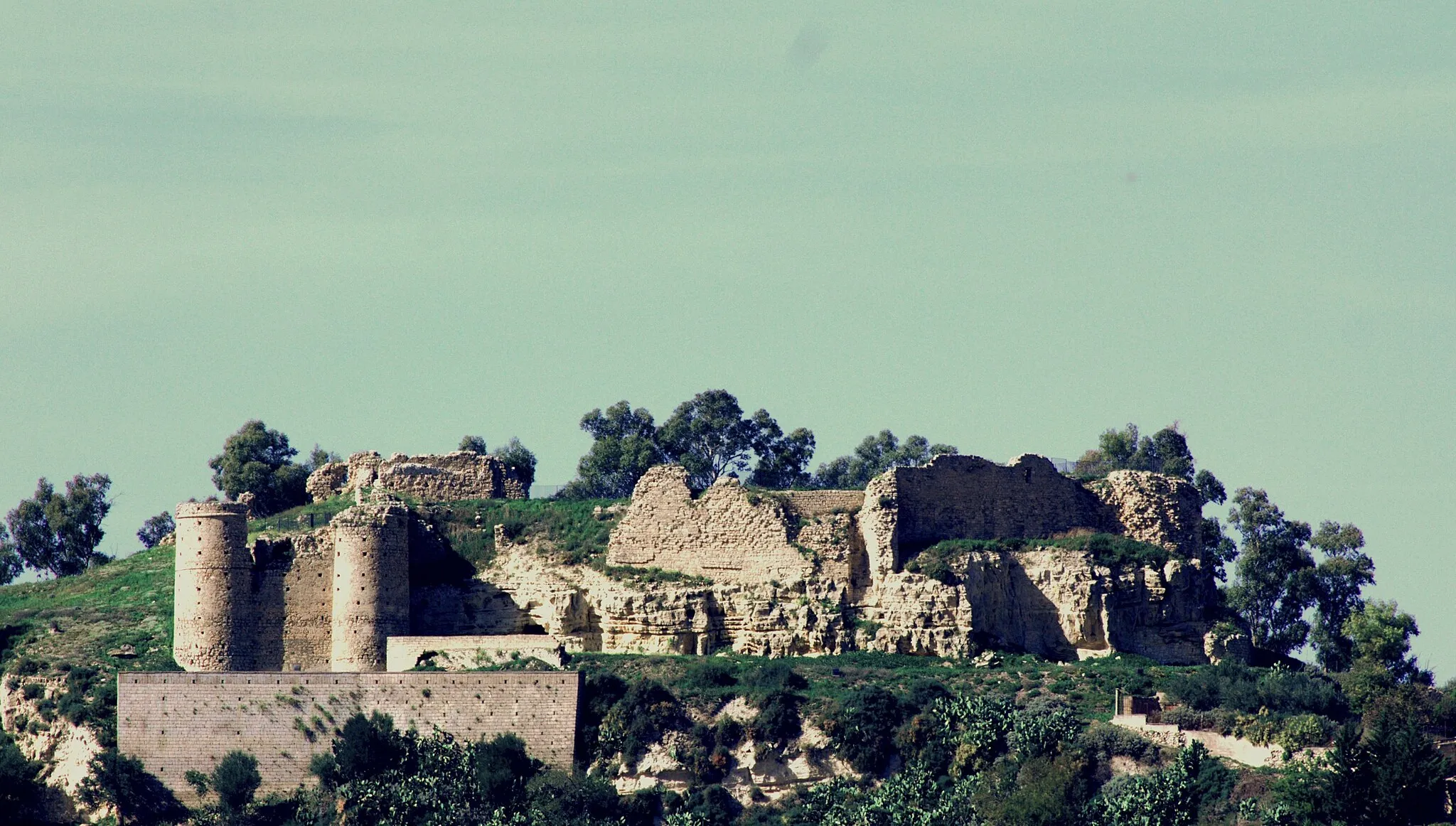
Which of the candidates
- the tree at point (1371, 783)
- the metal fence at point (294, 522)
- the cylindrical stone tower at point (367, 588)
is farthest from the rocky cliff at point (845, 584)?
the tree at point (1371, 783)

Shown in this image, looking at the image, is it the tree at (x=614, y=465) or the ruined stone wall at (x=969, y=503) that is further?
the tree at (x=614, y=465)

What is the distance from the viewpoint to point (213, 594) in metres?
69.1

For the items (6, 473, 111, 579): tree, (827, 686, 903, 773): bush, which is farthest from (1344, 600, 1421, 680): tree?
(6, 473, 111, 579): tree

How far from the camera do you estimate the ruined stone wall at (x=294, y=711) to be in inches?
2589

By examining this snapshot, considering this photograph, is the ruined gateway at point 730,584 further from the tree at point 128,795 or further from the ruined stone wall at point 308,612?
the tree at point 128,795

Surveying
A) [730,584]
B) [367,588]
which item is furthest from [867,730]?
[367,588]

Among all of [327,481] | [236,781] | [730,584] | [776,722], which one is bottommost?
[236,781]

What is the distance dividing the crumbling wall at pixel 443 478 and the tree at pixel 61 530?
40.8ft

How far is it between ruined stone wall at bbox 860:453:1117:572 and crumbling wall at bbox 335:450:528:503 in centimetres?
946

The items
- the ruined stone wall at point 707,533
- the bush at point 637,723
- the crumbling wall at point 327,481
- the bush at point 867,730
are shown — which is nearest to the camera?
the bush at point 867,730

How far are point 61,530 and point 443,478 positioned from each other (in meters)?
15.3

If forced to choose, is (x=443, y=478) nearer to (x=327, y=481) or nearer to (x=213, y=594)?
(x=327, y=481)

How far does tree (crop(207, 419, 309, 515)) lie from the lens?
79875mm

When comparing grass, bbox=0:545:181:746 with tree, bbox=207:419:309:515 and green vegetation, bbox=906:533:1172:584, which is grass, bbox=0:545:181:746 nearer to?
tree, bbox=207:419:309:515
